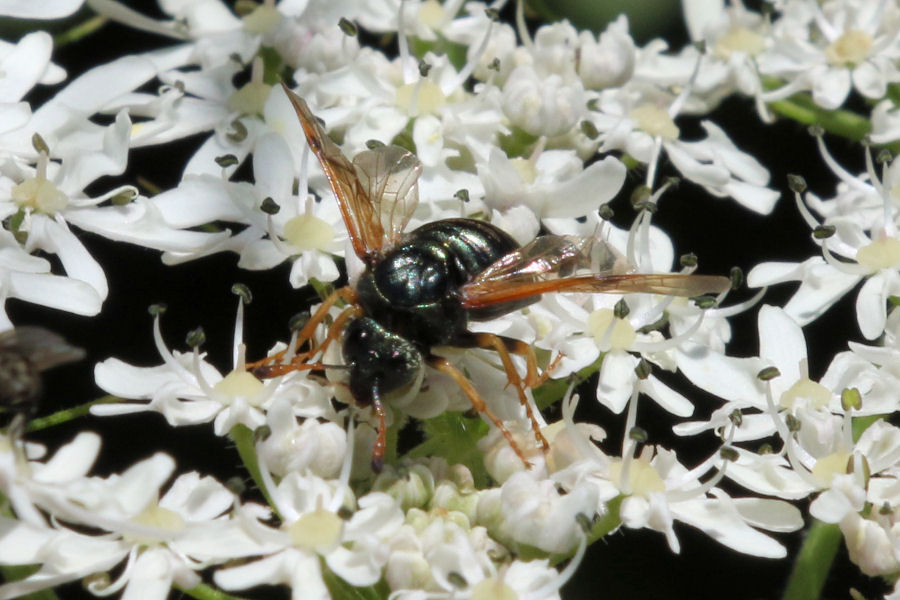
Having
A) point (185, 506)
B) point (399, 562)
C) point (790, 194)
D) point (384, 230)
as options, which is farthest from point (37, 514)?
point (790, 194)

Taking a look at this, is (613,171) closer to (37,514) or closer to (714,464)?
(714,464)

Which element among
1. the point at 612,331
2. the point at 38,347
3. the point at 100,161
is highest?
the point at 38,347

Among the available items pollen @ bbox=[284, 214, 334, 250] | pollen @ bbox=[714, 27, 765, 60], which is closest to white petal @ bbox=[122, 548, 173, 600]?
pollen @ bbox=[284, 214, 334, 250]

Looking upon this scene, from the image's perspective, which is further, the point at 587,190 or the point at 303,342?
the point at 587,190

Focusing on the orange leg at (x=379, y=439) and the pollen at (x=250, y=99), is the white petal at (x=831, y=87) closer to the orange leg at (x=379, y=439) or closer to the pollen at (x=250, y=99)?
the pollen at (x=250, y=99)

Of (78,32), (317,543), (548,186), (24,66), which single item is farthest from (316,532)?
(78,32)

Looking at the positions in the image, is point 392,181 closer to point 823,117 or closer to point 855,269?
point 855,269
